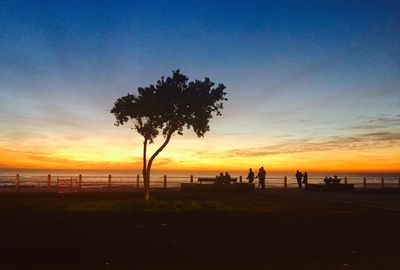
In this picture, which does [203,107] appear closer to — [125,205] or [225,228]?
[125,205]

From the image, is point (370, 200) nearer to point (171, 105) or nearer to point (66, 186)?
point (171, 105)

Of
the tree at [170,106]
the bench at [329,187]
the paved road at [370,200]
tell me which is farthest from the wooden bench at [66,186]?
the bench at [329,187]

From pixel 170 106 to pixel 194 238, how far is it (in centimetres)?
1460

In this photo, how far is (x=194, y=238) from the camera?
13.4 m

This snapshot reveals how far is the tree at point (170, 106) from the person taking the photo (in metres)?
27.0

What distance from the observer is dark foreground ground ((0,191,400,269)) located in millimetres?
9906

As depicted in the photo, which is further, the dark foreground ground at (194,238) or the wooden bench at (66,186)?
the wooden bench at (66,186)

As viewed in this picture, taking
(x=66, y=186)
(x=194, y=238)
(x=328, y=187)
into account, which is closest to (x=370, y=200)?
(x=328, y=187)

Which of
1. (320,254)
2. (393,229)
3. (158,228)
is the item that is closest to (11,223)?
(158,228)

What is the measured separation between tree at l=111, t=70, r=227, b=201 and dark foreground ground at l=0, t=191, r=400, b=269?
6.35 meters

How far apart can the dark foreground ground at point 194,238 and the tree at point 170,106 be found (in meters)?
6.35

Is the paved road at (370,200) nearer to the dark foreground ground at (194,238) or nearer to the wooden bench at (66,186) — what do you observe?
the dark foreground ground at (194,238)

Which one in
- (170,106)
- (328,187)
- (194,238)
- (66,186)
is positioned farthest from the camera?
(328,187)

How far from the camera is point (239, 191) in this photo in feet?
126
